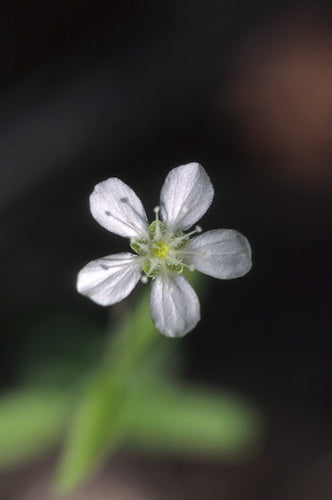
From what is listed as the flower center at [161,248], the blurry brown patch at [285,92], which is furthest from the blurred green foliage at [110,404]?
the blurry brown patch at [285,92]

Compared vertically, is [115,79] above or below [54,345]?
above

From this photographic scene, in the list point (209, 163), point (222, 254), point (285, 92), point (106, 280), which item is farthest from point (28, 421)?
point (285, 92)

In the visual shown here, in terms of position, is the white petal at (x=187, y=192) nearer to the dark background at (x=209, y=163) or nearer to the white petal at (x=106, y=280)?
the white petal at (x=106, y=280)

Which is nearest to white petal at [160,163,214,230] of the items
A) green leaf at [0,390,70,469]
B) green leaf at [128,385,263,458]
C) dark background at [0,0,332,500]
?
green leaf at [128,385,263,458]

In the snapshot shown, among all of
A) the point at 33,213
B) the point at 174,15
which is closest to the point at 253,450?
the point at 33,213

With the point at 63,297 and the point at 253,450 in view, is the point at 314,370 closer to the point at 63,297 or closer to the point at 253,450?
the point at 253,450

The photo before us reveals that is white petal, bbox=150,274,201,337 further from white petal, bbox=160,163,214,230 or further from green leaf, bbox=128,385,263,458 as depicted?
green leaf, bbox=128,385,263,458

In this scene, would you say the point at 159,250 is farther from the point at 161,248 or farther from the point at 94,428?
the point at 94,428
